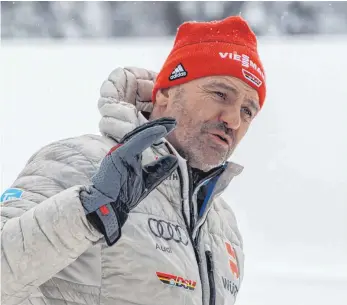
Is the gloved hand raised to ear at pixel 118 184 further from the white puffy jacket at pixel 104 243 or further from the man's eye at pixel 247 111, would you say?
the man's eye at pixel 247 111

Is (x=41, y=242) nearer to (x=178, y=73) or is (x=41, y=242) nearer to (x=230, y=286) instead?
(x=230, y=286)

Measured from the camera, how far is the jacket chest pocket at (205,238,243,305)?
4.21 ft

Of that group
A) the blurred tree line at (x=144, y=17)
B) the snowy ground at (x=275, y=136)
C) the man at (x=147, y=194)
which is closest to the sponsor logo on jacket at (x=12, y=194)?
the man at (x=147, y=194)

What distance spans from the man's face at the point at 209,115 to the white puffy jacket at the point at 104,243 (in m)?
0.05

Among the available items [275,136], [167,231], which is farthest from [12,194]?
[275,136]

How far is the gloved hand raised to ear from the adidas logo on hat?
0.57 meters

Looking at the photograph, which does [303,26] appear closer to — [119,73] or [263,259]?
[263,259]

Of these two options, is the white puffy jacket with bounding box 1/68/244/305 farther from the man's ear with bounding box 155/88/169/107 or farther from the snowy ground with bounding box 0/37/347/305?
the snowy ground with bounding box 0/37/347/305

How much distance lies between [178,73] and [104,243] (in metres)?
0.56

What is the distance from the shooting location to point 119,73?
1.49m

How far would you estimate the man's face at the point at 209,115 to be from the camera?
1.40 metres

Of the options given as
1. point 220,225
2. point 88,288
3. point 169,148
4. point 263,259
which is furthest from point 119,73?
point 263,259

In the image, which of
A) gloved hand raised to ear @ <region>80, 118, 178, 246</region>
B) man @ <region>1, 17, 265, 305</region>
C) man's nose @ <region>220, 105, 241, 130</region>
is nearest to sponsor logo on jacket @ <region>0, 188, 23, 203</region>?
man @ <region>1, 17, 265, 305</region>

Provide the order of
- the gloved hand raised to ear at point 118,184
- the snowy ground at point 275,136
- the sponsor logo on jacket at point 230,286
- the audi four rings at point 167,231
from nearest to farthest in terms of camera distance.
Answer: the gloved hand raised to ear at point 118,184 → the audi four rings at point 167,231 → the sponsor logo on jacket at point 230,286 → the snowy ground at point 275,136
